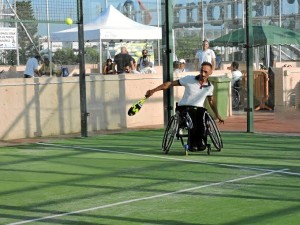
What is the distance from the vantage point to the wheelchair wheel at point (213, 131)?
1195 cm

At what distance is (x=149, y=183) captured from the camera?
30.9 feet

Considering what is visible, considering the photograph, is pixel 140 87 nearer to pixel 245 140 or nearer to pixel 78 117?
pixel 78 117

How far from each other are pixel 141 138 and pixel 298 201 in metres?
7.01

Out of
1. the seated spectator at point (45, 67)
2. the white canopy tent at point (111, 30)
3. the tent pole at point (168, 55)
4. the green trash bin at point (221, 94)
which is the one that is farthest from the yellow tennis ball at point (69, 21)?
the white canopy tent at point (111, 30)

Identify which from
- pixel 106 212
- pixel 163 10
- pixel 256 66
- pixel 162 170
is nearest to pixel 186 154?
pixel 162 170

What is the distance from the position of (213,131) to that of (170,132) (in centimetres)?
75

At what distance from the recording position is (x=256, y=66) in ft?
89.3

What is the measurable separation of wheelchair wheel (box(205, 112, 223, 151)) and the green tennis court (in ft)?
0.71

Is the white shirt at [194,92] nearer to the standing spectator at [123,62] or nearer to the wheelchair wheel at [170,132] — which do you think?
the wheelchair wheel at [170,132]

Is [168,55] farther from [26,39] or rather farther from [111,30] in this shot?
[111,30]

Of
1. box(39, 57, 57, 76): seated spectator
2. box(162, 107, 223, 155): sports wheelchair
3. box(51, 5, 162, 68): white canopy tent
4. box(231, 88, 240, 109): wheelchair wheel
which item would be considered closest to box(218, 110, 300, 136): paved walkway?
box(231, 88, 240, 109): wheelchair wheel

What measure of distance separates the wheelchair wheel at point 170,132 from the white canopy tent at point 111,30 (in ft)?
43.5

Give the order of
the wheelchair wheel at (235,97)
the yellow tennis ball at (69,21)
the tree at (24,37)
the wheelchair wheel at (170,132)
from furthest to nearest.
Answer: the wheelchair wheel at (235,97)
the tree at (24,37)
the yellow tennis ball at (69,21)
the wheelchair wheel at (170,132)

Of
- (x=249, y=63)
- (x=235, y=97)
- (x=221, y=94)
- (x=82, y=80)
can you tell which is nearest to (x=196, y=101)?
(x=249, y=63)
